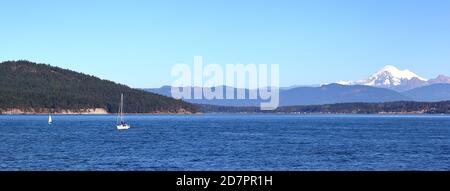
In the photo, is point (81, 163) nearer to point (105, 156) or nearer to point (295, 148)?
point (105, 156)

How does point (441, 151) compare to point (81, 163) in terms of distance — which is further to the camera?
point (441, 151)

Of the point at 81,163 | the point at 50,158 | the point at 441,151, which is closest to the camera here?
the point at 81,163

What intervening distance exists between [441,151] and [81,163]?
35.0 meters
